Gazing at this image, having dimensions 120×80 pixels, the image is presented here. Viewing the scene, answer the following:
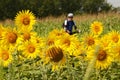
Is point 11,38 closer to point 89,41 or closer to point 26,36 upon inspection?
point 26,36

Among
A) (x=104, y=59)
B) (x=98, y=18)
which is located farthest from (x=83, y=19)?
(x=104, y=59)

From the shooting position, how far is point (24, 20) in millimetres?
4555

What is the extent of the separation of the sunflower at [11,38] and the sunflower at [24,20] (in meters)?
0.22

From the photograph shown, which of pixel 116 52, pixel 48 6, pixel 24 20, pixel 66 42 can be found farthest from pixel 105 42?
pixel 48 6

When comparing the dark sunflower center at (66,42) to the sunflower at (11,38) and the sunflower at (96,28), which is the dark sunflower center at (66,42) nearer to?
Answer: the sunflower at (11,38)

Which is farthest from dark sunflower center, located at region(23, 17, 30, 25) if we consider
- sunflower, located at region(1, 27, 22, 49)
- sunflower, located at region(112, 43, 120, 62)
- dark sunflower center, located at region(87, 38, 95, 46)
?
sunflower, located at region(112, 43, 120, 62)

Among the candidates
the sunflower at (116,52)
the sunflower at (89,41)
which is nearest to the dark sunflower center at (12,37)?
the sunflower at (89,41)

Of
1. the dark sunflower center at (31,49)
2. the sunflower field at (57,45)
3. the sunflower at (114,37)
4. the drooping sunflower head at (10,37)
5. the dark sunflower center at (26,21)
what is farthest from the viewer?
the dark sunflower center at (26,21)

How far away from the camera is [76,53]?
13.8 ft

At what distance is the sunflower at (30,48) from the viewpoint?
170 inches

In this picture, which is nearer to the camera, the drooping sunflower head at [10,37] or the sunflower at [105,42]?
the sunflower at [105,42]

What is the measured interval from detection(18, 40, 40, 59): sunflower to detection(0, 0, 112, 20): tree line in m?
40.9

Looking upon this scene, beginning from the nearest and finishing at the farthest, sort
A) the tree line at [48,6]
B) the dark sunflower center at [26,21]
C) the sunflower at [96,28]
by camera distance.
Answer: the dark sunflower center at [26,21]
the sunflower at [96,28]
the tree line at [48,6]

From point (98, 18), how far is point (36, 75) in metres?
19.1
